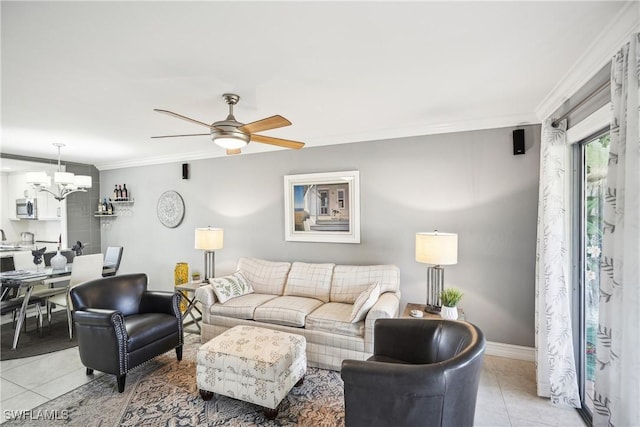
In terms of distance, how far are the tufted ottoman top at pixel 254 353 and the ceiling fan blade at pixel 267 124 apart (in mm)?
1681

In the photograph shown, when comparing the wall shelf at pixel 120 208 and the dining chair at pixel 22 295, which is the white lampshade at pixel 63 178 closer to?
the dining chair at pixel 22 295

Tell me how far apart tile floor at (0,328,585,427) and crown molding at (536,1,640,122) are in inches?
92.7

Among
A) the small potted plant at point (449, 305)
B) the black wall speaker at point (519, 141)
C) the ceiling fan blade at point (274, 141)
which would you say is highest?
the black wall speaker at point (519, 141)

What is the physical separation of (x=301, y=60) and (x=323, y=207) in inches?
84.6

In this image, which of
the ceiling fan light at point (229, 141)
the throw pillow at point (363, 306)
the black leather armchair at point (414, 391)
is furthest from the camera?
the throw pillow at point (363, 306)

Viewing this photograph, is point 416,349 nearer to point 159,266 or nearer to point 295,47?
point 295,47

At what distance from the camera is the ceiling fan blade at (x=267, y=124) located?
80.7 inches

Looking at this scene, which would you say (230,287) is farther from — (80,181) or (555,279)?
(555,279)

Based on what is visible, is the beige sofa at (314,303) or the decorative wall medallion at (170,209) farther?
the decorative wall medallion at (170,209)

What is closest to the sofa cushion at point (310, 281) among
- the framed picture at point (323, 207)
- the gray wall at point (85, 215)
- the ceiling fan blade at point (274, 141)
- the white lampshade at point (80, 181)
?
the framed picture at point (323, 207)

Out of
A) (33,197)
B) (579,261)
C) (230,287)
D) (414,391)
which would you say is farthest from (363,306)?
(33,197)

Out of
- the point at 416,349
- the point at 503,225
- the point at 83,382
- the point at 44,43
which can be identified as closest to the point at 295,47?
the point at 44,43

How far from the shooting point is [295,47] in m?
1.79

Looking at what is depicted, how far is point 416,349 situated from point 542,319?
121cm
